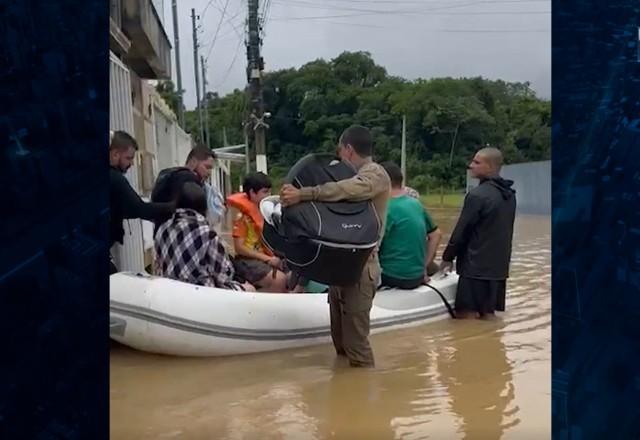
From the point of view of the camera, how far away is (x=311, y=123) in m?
26.4

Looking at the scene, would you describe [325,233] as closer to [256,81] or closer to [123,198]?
[123,198]

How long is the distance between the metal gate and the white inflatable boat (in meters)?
1.22

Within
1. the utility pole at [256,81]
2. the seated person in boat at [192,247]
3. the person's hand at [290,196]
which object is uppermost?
the utility pole at [256,81]

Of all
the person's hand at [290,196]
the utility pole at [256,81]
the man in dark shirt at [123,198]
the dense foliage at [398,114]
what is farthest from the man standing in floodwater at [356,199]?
the utility pole at [256,81]

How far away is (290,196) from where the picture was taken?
4984mm

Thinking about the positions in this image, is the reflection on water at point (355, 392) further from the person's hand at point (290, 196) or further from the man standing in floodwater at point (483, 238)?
the person's hand at point (290, 196)

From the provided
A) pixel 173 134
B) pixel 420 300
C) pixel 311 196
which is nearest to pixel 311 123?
pixel 173 134

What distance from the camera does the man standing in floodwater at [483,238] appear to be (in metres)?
7.01

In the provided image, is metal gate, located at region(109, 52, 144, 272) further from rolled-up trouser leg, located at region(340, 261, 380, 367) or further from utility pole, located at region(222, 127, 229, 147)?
utility pole, located at region(222, 127, 229, 147)

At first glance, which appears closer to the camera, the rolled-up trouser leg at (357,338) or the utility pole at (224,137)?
the rolled-up trouser leg at (357,338)
